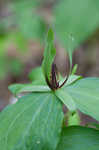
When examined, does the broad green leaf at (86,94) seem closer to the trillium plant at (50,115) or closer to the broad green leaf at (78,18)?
the trillium plant at (50,115)

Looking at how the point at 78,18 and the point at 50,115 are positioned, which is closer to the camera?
the point at 50,115

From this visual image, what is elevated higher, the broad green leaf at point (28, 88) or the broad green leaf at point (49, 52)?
the broad green leaf at point (49, 52)

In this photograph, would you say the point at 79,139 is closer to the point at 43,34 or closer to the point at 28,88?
the point at 28,88

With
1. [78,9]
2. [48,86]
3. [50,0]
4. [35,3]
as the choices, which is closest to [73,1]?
[78,9]

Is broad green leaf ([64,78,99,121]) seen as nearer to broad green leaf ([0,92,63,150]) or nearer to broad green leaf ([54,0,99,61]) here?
broad green leaf ([0,92,63,150])

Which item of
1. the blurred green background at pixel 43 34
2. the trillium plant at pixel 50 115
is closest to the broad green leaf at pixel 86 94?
the trillium plant at pixel 50 115

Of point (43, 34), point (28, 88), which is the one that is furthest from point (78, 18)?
point (28, 88)
